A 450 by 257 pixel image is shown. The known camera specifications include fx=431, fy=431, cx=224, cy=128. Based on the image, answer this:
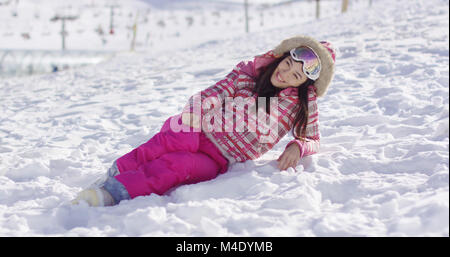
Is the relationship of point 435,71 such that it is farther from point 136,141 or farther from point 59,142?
point 59,142

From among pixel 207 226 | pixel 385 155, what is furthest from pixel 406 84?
pixel 207 226

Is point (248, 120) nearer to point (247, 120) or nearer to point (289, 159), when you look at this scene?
point (247, 120)

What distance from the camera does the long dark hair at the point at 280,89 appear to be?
2.53 m

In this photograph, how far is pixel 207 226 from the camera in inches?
75.4

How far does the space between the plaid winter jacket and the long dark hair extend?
25mm

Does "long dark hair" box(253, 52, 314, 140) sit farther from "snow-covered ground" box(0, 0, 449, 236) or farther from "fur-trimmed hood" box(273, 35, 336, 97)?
"snow-covered ground" box(0, 0, 449, 236)

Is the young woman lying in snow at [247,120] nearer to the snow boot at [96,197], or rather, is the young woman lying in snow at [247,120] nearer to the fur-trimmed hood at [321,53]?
the fur-trimmed hood at [321,53]

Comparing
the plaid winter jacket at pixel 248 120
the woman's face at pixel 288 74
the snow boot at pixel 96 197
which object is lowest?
the snow boot at pixel 96 197

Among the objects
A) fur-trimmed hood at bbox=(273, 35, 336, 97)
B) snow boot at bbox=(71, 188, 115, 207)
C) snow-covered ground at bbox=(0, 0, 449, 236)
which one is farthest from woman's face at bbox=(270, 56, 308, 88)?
snow boot at bbox=(71, 188, 115, 207)

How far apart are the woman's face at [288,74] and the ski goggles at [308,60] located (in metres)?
0.03

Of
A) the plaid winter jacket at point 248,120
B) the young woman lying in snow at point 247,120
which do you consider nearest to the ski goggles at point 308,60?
the young woman lying in snow at point 247,120

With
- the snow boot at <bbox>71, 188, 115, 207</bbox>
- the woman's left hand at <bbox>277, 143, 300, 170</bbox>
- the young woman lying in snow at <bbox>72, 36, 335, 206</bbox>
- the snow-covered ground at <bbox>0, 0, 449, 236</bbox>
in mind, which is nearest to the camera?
the snow-covered ground at <bbox>0, 0, 449, 236</bbox>

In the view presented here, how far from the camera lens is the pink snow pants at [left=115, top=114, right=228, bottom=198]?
2.26m

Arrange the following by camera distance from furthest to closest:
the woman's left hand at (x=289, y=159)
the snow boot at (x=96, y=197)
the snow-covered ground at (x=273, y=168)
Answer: the woman's left hand at (x=289, y=159) < the snow boot at (x=96, y=197) < the snow-covered ground at (x=273, y=168)
